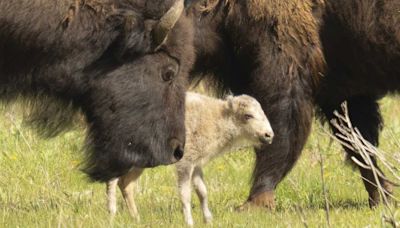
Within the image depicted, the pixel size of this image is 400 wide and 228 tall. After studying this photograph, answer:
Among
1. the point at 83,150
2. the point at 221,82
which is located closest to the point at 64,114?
the point at 83,150

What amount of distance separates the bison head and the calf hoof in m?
1.24

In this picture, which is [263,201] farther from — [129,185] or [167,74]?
[167,74]

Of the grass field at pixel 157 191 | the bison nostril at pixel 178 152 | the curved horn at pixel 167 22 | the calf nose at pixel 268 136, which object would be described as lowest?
the grass field at pixel 157 191

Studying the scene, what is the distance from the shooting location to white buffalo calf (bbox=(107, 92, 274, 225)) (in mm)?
7449

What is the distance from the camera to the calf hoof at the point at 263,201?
8.01 meters

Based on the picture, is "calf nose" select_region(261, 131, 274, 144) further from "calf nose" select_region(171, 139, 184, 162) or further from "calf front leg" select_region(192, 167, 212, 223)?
"calf nose" select_region(171, 139, 184, 162)

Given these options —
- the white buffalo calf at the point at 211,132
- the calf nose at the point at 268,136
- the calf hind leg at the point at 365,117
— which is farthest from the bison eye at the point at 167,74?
the calf hind leg at the point at 365,117

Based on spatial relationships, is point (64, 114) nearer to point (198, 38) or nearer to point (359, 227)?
point (198, 38)

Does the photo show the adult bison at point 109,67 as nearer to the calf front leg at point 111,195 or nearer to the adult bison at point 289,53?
the calf front leg at point 111,195

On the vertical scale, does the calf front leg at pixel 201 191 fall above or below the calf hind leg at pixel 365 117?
above

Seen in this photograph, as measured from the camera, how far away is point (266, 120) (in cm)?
759

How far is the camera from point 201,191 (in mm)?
7391

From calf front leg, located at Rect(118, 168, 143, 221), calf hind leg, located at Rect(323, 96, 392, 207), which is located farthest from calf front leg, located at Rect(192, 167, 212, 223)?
calf hind leg, located at Rect(323, 96, 392, 207)

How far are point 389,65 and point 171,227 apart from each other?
7.79ft
